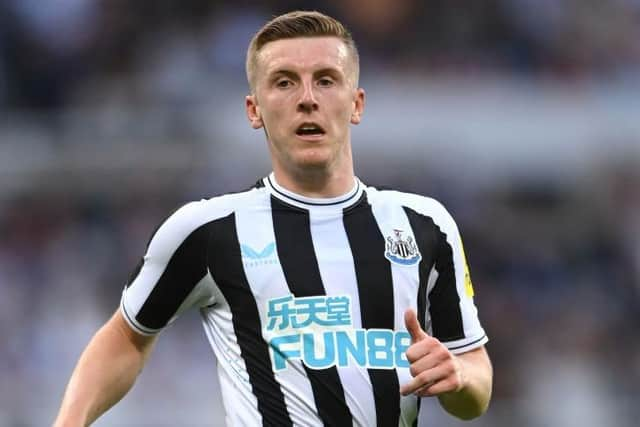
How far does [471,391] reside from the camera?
3.86m

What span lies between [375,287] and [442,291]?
0.26 m

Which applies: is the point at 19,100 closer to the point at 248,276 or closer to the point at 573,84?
the point at 573,84

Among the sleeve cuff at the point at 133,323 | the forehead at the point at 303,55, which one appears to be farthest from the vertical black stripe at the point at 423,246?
the sleeve cuff at the point at 133,323

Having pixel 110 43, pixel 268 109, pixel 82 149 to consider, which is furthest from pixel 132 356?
pixel 110 43

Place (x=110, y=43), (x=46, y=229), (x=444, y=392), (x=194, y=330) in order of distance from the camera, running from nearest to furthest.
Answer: (x=444, y=392) → (x=194, y=330) → (x=46, y=229) → (x=110, y=43)

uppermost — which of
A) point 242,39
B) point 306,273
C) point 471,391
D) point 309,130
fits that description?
point 242,39

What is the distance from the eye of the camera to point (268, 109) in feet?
13.3

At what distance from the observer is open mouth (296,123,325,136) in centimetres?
398

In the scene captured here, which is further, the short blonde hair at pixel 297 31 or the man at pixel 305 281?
the short blonde hair at pixel 297 31

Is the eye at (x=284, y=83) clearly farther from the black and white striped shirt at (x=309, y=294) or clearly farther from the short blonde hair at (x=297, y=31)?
the black and white striped shirt at (x=309, y=294)

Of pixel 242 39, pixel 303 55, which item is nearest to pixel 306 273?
pixel 303 55

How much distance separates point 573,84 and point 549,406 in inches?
128

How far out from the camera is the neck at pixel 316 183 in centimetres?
411

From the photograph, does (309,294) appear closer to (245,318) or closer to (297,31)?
(245,318)
